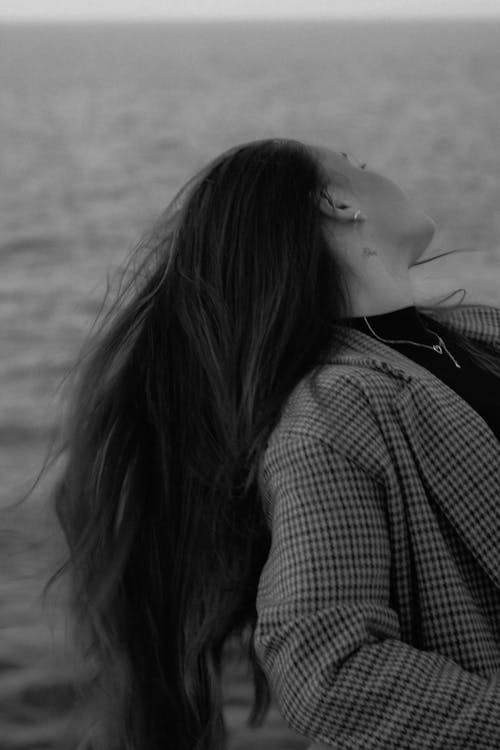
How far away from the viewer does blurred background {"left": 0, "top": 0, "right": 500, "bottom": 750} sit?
332 cm

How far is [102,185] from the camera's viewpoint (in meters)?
16.3

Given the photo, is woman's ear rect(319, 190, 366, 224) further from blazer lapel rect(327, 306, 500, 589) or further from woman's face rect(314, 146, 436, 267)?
blazer lapel rect(327, 306, 500, 589)

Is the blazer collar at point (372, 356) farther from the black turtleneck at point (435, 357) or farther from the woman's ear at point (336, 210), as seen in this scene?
the woman's ear at point (336, 210)

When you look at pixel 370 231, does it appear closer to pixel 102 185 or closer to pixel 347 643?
pixel 347 643

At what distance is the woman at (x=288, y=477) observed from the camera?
1613mm

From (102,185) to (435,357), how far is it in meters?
14.7

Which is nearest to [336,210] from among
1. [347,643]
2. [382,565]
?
[382,565]

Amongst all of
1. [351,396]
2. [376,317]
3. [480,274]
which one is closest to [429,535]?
[351,396]

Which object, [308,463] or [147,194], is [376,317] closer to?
[308,463]

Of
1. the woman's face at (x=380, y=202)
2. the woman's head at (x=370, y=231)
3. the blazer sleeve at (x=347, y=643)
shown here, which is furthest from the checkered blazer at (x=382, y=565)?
the woman's face at (x=380, y=202)

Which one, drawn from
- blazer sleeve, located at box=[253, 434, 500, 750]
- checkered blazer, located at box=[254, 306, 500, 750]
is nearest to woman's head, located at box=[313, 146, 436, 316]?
checkered blazer, located at box=[254, 306, 500, 750]

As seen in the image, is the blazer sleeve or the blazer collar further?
the blazer collar

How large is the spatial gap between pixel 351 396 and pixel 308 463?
13cm

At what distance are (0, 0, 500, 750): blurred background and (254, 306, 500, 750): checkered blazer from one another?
0.80 m
